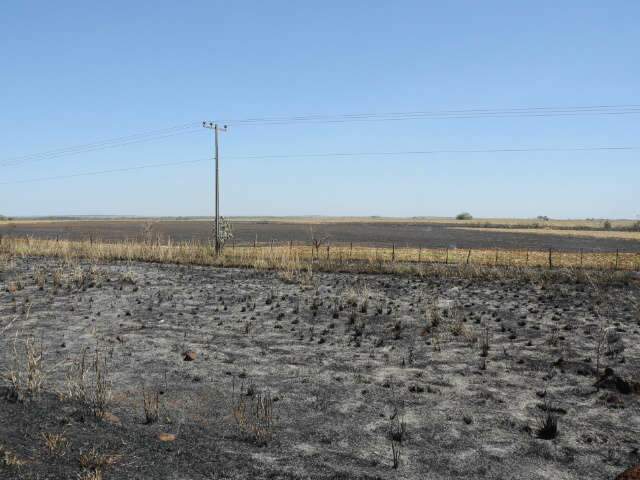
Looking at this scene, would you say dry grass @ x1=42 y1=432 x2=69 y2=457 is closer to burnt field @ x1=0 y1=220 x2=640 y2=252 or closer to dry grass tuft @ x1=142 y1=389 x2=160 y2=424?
dry grass tuft @ x1=142 y1=389 x2=160 y2=424

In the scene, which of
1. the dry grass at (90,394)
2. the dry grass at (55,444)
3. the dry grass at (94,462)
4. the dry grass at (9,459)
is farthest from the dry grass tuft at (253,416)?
the dry grass at (9,459)

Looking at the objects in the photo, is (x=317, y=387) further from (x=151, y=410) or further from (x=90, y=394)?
→ (x=90, y=394)

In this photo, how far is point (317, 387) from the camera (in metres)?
9.36

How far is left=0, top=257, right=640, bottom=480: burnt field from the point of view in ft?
21.2

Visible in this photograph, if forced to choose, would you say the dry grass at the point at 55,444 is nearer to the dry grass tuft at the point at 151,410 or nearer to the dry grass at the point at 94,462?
the dry grass at the point at 94,462

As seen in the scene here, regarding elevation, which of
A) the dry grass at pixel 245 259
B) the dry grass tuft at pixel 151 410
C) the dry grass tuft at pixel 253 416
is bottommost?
the dry grass tuft at pixel 253 416

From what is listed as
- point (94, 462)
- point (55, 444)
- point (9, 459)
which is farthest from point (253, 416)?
point (9, 459)

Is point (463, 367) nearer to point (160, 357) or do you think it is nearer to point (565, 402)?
point (565, 402)

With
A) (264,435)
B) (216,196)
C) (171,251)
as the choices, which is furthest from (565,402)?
(216,196)

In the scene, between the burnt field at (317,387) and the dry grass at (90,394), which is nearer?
the burnt field at (317,387)

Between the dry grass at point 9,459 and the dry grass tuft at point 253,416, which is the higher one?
the dry grass at point 9,459

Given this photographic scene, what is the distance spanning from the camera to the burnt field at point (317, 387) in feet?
21.2

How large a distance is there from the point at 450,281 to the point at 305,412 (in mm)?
15754

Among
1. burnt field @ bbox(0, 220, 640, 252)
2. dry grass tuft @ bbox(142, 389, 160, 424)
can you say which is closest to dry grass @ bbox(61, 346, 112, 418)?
dry grass tuft @ bbox(142, 389, 160, 424)
